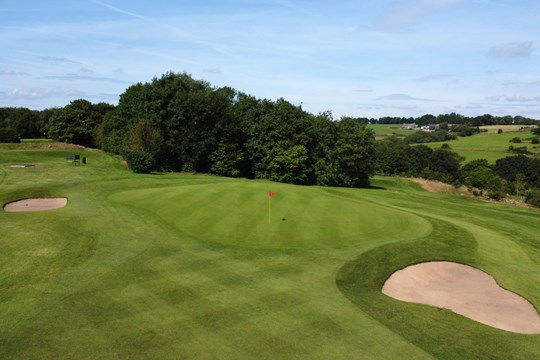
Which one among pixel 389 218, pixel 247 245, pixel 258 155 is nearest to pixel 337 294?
pixel 247 245

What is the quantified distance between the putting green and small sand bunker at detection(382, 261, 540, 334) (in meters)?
3.70

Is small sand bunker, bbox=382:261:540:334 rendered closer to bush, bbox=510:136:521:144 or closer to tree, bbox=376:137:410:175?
tree, bbox=376:137:410:175

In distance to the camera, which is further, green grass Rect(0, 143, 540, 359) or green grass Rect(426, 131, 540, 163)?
green grass Rect(426, 131, 540, 163)

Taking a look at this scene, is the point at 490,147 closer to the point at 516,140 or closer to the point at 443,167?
the point at 516,140

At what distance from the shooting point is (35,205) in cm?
2748

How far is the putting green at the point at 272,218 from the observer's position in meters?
21.4

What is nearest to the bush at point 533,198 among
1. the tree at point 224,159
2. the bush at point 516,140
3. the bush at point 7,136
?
the tree at point 224,159

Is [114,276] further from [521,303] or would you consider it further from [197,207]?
[521,303]

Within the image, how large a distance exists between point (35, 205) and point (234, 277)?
19416mm

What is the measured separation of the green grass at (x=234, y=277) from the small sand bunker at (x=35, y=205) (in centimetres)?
97

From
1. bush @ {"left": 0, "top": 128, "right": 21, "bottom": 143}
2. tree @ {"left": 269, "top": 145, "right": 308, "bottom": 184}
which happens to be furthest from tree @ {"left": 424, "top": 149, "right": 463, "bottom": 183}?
bush @ {"left": 0, "top": 128, "right": 21, "bottom": 143}

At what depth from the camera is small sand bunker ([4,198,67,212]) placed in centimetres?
2617

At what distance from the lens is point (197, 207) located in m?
26.3

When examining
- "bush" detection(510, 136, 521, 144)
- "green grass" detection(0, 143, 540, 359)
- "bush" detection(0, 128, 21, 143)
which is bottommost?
"green grass" detection(0, 143, 540, 359)
